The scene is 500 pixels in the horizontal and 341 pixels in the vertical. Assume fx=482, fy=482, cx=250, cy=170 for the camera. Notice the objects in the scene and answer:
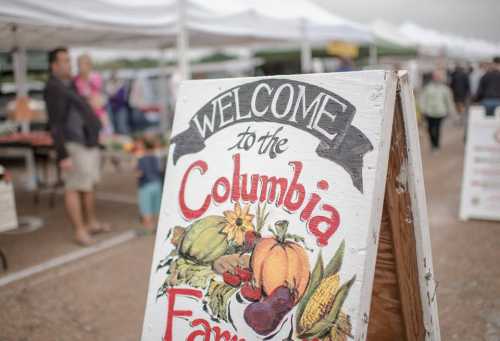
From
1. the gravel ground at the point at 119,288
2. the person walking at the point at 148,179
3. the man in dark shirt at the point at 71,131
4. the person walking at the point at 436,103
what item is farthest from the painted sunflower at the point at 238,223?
the person walking at the point at 436,103

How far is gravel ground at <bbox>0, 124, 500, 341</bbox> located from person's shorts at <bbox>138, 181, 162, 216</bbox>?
38 centimetres

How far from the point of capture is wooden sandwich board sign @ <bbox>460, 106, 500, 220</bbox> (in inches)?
208

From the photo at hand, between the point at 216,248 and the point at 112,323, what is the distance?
5.57 feet

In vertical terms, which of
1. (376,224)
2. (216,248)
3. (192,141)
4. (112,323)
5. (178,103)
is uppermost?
(178,103)

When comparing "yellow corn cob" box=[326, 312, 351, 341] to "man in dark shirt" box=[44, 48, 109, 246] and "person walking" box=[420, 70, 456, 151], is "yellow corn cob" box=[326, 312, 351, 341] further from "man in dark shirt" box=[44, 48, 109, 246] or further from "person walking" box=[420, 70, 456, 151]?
"person walking" box=[420, 70, 456, 151]

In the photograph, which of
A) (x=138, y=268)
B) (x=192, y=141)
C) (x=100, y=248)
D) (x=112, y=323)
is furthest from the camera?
(x=100, y=248)

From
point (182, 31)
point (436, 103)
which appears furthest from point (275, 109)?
point (436, 103)

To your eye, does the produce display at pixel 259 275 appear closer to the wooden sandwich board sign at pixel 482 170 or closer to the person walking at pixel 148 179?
the person walking at pixel 148 179

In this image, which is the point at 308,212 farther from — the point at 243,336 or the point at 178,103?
the point at 178,103

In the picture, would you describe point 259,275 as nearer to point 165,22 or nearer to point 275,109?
point 275,109

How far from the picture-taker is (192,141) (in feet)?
7.28

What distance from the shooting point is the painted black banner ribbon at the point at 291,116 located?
1.79 meters

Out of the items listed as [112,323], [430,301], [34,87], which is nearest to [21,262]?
[112,323]

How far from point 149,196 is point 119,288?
170cm
